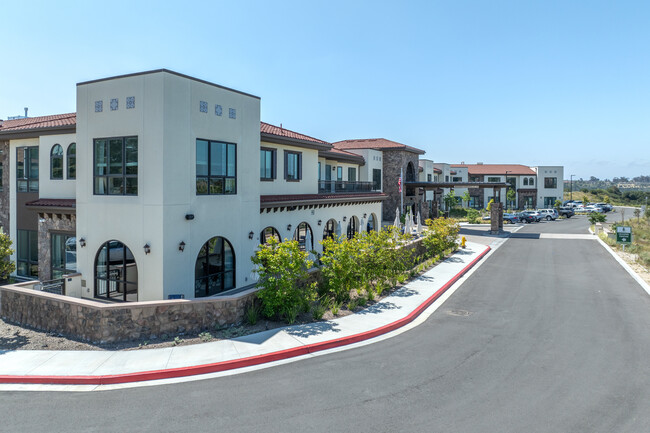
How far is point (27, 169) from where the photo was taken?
19.6 metres

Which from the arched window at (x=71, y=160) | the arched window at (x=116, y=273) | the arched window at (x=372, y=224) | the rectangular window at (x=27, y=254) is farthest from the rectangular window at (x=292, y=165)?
the rectangular window at (x=27, y=254)

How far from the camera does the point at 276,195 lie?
20719 millimetres

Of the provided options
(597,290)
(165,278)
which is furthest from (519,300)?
(165,278)

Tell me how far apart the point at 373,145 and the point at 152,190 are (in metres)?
33.6

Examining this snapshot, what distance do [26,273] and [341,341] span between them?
52.7ft

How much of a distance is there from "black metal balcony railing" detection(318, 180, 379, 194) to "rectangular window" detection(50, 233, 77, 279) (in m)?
13.6

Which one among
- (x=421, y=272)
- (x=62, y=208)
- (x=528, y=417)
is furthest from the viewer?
(x=421, y=272)

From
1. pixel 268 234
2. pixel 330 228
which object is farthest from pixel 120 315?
pixel 330 228

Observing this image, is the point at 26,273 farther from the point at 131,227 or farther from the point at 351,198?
the point at 351,198

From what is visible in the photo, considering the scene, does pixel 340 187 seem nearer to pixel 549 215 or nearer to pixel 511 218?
pixel 511 218

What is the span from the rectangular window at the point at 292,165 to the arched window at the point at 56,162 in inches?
381

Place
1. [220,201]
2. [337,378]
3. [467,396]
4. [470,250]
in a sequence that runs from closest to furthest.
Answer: [467,396]
[337,378]
[220,201]
[470,250]

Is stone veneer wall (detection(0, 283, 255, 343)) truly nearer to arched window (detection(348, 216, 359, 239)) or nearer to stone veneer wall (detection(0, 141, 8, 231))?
stone veneer wall (detection(0, 141, 8, 231))

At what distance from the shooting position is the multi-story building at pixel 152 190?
13.4 meters
